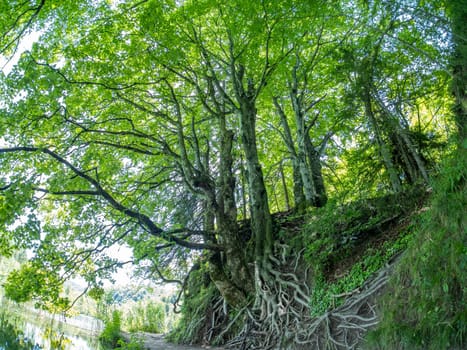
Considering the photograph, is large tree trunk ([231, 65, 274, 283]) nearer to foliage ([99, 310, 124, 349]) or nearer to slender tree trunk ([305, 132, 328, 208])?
slender tree trunk ([305, 132, 328, 208])

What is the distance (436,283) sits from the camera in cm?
367

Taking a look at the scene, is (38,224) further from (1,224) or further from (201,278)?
(201,278)

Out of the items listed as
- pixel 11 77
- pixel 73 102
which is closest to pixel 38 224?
pixel 11 77

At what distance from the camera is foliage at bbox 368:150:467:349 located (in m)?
3.42

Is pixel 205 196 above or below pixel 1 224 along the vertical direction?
above

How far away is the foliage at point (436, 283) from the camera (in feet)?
11.2

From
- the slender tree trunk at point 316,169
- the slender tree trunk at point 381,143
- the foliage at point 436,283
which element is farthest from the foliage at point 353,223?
the slender tree trunk at point 316,169

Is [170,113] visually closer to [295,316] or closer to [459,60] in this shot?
[295,316]

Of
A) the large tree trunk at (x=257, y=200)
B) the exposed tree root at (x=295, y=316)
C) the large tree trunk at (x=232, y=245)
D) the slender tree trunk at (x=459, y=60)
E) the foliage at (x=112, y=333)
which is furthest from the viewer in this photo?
the foliage at (x=112, y=333)

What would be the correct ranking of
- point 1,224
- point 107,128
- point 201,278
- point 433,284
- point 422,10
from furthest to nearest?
1. point 201,278
2. point 107,128
3. point 422,10
4. point 1,224
5. point 433,284

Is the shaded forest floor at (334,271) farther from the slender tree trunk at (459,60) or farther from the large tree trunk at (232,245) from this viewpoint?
the slender tree trunk at (459,60)

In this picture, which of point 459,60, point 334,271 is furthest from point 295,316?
point 459,60

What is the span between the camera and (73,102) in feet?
27.5

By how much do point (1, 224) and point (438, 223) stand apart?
566 cm
